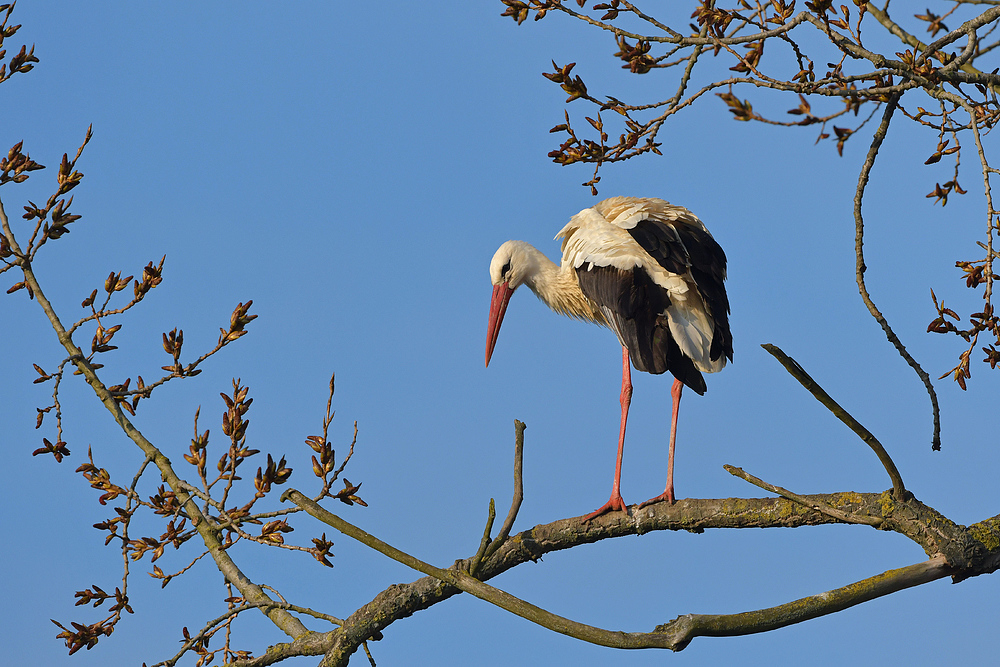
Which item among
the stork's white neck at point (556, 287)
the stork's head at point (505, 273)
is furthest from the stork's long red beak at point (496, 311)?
the stork's white neck at point (556, 287)

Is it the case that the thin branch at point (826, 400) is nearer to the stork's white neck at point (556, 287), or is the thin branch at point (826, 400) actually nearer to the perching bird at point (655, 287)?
the perching bird at point (655, 287)

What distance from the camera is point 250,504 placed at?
3496mm

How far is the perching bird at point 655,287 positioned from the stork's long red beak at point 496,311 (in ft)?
2.49

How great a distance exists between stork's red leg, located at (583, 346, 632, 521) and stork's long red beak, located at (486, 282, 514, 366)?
1239 mm

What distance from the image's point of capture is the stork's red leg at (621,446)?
4922 millimetres

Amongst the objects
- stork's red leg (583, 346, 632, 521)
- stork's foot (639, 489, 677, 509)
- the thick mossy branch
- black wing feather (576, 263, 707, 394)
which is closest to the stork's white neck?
stork's red leg (583, 346, 632, 521)

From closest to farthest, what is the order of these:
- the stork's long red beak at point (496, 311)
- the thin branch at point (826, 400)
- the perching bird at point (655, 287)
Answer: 1. the thin branch at point (826, 400)
2. the perching bird at point (655, 287)
3. the stork's long red beak at point (496, 311)

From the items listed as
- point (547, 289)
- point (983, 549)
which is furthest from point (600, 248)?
point (983, 549)

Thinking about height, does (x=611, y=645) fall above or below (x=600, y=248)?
below

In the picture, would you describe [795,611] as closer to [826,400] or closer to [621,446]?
[826,400]

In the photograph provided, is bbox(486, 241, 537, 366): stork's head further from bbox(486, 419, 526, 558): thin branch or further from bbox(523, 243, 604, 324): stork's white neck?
bbox(486, 419, 526, 558): thin branch

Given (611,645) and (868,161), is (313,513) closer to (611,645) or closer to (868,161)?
(611,645)

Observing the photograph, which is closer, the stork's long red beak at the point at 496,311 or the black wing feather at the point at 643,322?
the black wing feather at the point at 643,322

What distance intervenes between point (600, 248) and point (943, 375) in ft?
7.96
